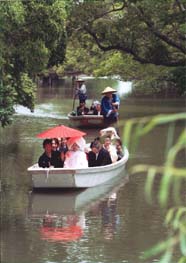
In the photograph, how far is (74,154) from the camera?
578 inches

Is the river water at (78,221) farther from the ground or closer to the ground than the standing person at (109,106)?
closer to the ground

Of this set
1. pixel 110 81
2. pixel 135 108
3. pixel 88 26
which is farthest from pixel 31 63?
pixel 110 81

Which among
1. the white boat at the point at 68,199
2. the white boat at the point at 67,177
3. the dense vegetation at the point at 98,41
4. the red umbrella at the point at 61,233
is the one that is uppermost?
the dense vegetation at the point at 98,41

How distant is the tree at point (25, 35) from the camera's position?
15.9 metres

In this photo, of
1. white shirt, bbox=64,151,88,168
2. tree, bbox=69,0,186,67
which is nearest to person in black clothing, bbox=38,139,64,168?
white shirt, bbox=64,151,88,168

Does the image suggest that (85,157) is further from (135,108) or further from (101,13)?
(135,108)

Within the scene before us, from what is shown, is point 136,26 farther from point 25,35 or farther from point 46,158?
point 46,158

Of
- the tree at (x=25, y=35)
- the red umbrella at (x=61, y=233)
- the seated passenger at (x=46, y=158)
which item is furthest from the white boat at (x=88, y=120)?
the red umbrella at (x=61, y=233)

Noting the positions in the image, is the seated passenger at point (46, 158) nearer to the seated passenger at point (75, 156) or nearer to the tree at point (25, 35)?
the seated passenger at point (75, 156)

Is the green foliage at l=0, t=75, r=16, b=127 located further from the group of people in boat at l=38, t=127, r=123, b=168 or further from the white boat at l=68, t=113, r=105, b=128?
the white boat at l=68, t=113, r=105, b=128

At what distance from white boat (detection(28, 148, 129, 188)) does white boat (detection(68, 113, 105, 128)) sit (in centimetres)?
1156

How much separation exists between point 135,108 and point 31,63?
2151 centimetres

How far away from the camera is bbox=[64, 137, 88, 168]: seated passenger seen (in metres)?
14.6

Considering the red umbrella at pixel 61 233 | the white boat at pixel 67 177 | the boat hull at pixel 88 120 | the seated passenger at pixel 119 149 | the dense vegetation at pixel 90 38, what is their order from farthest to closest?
1. the boat hull at pixel 88 120
2. the seated passenger at pixel 119 149
3. the dense vegetation at pixel 90 38
4. the white boat at pixel 67 177
5. the red umbrella at pixel 61 233
